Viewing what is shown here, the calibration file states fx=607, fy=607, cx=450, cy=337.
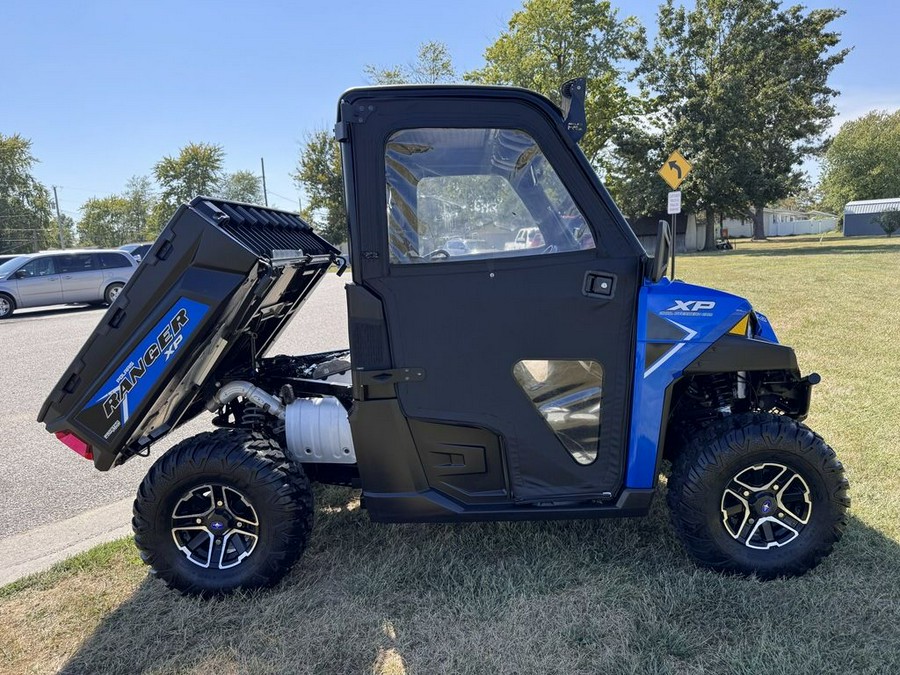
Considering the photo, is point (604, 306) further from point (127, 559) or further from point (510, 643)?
point (127, 559)

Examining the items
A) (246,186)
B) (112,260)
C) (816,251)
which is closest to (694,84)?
(816,251)

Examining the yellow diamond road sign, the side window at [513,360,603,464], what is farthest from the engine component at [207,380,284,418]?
the yellow diamond road sign

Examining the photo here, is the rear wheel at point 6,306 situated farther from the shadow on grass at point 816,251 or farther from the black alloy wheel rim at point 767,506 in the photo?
the shadow on grass at point 816,251

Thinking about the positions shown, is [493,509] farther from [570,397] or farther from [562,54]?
[562,54]

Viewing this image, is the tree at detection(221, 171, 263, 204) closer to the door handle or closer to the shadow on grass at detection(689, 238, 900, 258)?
the shadow on grass at detection(689, 238, 900, 258)

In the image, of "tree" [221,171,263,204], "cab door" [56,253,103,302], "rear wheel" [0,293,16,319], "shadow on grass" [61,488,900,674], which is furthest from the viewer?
"tree" [221,171,263,204]

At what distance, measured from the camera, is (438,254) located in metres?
2.65

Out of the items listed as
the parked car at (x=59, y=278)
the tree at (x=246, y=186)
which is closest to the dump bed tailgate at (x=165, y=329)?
the parked car at (x=59, y=278)

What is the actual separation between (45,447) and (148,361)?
3729mm

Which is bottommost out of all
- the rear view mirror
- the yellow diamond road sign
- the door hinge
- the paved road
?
the paved road

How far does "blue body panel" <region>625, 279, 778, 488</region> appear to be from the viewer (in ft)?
8.70

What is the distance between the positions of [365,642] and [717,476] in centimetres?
171

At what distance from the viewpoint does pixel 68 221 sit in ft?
215

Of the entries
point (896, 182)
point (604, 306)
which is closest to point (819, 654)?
point (604, 306)
